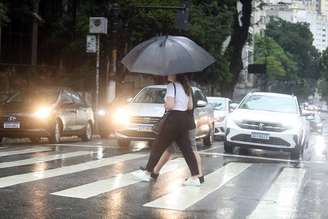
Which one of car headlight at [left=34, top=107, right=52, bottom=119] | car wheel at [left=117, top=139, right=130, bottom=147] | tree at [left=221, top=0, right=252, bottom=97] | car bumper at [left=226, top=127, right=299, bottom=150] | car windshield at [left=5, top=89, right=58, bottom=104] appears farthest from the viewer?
tree at [left=221, top=0, right=252, bottom=97]

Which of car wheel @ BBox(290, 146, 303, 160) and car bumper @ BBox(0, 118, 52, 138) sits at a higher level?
car bumper @ BBox(0, 118, 52, 138)

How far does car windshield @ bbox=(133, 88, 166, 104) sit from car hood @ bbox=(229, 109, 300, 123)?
80.5 inches

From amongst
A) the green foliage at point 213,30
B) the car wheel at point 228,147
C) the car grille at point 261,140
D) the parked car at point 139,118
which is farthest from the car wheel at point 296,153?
the green foliage at point 213,30

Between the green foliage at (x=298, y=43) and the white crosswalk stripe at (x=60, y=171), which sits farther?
the green foliage at (x=298, y=43)

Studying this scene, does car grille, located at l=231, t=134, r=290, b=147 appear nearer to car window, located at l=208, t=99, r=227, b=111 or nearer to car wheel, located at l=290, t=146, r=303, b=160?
car wheel, located at l=290, t=146, r=303, b=160

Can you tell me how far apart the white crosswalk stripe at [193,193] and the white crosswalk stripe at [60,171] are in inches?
82.9

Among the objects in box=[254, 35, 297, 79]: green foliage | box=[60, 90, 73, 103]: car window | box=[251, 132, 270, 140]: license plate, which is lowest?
box=[251, 132, 270, 140]: license plate

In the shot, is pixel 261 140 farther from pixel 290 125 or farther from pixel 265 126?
pixel 290 125

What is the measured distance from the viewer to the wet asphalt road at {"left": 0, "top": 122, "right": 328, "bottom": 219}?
26.5 ft

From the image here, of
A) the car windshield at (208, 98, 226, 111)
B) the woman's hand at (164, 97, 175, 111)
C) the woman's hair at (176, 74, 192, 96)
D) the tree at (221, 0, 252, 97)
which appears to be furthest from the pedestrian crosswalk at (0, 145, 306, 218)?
the tree at (221, 0, 252, 97)

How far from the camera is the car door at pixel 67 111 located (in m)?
18.8

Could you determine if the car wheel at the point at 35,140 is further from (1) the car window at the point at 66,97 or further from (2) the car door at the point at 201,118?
(2) the car door at the point at 201,118

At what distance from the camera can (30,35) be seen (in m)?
36.8

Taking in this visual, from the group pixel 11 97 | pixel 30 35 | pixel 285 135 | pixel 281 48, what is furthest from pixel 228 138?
pixel 281 48
